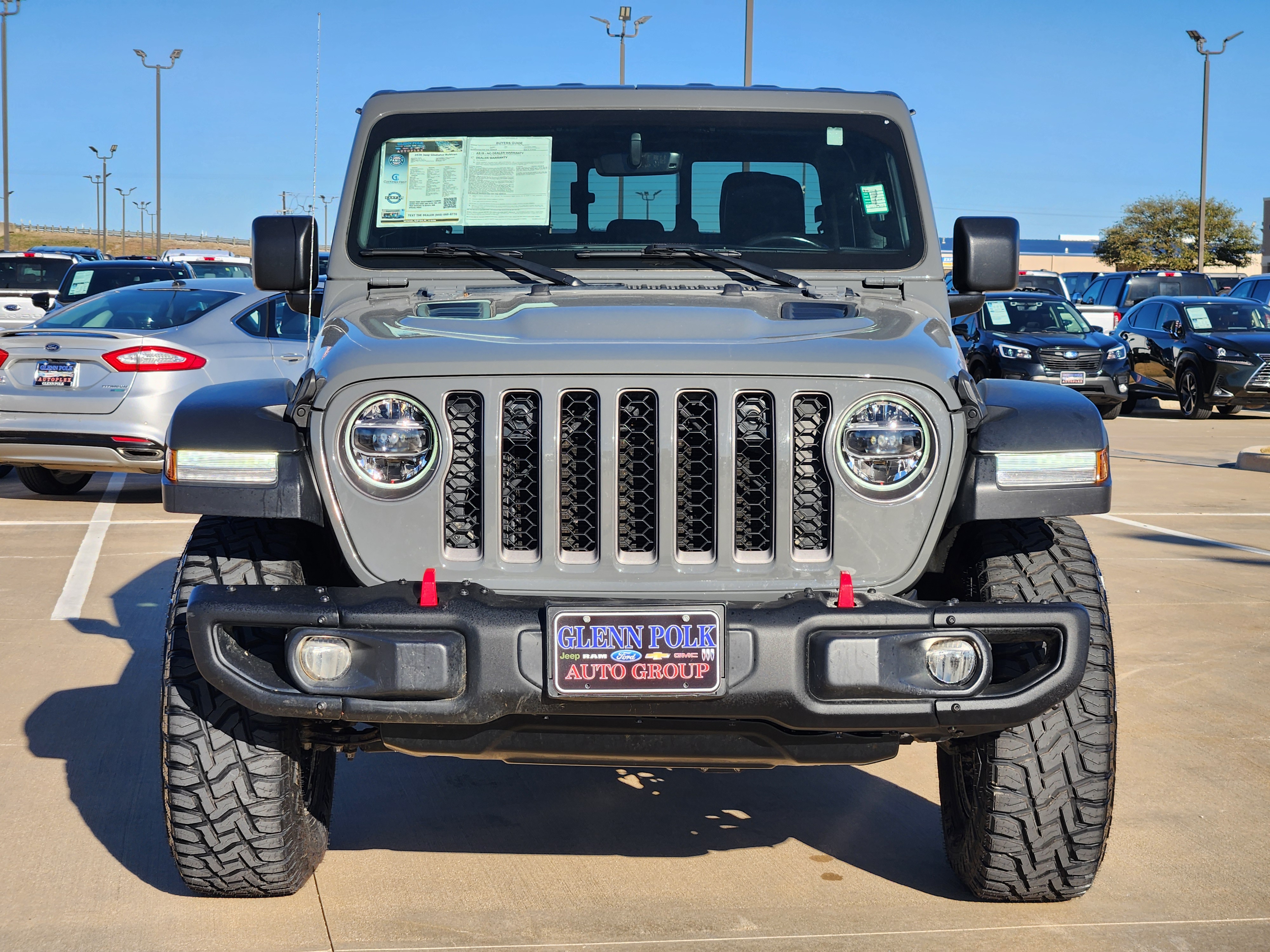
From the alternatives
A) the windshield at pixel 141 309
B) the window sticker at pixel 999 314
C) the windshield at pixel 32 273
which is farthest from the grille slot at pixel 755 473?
the windshield at pixel 32 273

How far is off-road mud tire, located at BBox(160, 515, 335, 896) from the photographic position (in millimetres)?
3232

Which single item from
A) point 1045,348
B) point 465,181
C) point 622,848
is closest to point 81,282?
point 1045,348

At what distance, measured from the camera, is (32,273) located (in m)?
20.6

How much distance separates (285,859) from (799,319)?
1826 mm

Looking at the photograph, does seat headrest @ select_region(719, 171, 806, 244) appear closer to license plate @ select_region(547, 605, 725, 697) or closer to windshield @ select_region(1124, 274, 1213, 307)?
license plate @ select_region(547, 605, 725, 697)

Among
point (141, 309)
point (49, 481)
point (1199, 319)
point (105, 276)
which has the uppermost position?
point (105, 276)

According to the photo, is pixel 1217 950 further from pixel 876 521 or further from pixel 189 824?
pixel 189 824

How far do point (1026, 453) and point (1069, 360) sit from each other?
50.8 ft

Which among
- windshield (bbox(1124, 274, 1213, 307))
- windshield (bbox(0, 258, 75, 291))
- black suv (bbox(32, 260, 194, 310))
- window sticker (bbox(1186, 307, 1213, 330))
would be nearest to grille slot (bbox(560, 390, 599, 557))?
black suv (bbox(32, 260, 194, 310))

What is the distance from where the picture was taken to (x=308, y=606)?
287 cm

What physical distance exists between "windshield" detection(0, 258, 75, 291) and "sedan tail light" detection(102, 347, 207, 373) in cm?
1160

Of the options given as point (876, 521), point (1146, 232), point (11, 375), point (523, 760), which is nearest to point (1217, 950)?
point (876, 521)

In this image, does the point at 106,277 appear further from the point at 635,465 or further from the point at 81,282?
the point at 635,465

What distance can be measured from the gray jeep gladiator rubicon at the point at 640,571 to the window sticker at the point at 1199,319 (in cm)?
1669
